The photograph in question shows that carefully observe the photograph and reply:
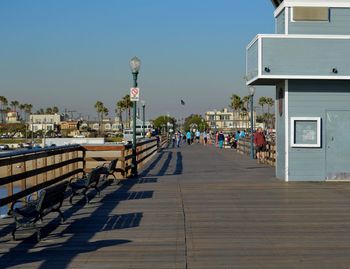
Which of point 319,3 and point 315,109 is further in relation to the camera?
point 315,109

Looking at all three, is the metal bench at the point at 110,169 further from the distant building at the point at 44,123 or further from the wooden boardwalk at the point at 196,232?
the distant building at the point at 44,123

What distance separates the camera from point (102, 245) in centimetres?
830

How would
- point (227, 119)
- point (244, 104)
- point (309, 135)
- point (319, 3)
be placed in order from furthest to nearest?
point (227, 119) → point (244, 104) → point (309, 135) → point (319, 3)

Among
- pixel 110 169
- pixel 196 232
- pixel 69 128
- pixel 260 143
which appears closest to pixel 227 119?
pixel 69 128

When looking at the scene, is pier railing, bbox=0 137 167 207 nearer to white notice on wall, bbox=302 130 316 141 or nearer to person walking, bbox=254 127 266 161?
white notice on wall, bbox=302 130 316 141

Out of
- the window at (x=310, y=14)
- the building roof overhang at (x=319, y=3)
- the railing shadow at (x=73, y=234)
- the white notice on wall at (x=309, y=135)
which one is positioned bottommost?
the railing shadow at (x=73, y=234)

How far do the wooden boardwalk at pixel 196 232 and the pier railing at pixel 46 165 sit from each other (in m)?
0.76

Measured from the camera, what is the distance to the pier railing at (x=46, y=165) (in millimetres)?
10438

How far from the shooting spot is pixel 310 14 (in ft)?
55.1

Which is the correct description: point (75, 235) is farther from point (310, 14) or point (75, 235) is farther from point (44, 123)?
point (44, 123)

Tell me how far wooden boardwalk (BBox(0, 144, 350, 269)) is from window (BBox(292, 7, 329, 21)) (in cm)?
488

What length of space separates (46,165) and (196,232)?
5.24 meters

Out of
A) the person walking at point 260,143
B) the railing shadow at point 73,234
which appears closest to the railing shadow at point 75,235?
the railing shadow at point 73,234

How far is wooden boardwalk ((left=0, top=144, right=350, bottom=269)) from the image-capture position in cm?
741
